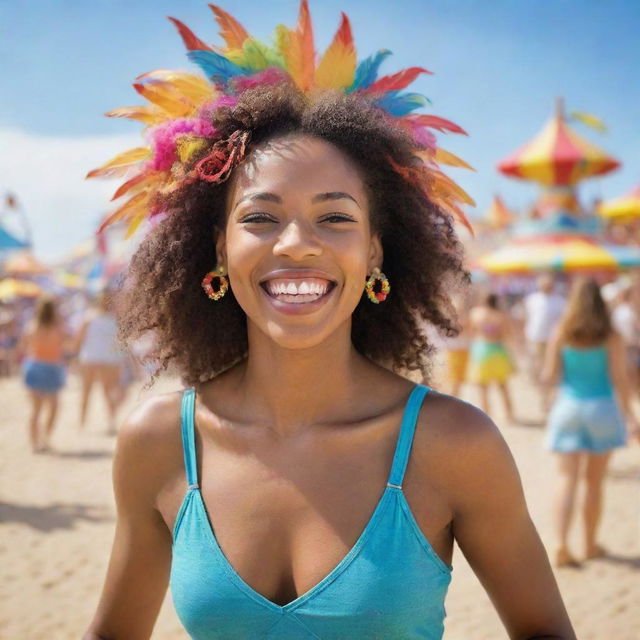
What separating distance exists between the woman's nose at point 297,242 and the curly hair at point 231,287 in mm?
286

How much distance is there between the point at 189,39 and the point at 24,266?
21185mm

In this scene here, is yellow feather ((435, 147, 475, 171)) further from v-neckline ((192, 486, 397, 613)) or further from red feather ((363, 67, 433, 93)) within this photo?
v-neckline ((192, 486, 397, 613))

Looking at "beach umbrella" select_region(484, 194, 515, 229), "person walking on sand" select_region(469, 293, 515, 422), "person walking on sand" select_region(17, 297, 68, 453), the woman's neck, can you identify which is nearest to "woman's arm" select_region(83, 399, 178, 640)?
the woman's neck

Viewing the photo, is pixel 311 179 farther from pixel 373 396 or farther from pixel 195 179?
pixel 373 396

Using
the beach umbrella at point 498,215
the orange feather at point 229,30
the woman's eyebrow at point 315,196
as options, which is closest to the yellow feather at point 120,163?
the orange feather at point 229,30

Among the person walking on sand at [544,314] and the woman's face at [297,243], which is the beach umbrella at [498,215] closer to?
the person walking on sand at [544,314]

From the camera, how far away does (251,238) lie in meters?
1.69

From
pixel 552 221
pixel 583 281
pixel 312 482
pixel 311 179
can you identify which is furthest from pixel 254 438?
pixel 552 221

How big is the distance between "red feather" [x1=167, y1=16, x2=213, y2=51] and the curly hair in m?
0.21

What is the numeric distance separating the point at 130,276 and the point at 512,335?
783cm

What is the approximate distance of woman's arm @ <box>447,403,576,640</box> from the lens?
5.19ft

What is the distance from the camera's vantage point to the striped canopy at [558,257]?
11.6 metres

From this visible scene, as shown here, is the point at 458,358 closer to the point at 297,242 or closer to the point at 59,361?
the point at 59,361

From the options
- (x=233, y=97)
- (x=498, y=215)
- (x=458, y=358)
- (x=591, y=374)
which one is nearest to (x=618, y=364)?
(x=591, y=374)
